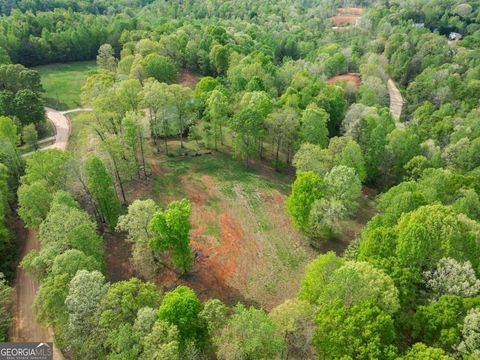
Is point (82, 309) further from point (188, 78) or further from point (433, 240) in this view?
point (188, 78)

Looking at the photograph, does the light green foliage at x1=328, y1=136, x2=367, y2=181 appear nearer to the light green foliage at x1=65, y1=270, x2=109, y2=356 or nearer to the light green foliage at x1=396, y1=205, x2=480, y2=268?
the light green foliage at x1=396, y1=205, x2=480, y2=268

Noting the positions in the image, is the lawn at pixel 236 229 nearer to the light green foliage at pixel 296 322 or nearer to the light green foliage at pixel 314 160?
the light green foliage at pixel 314 160

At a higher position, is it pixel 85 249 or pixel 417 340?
pixel 85 249

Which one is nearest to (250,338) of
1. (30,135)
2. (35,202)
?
(35,202)

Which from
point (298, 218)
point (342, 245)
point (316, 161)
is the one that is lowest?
point (342, 245)

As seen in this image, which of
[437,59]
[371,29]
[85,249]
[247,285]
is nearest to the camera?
[85,249]

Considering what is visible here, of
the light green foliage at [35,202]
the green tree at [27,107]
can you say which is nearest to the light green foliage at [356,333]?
the light green foliage at [35,202]

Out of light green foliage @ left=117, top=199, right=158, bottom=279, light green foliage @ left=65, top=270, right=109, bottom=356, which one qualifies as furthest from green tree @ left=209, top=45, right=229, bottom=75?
light green foliage @ left=65, top=270, right=109, bottom=356

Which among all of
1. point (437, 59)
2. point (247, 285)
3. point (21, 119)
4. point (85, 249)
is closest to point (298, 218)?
point (247, 285)

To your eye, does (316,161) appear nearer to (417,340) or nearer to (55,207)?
(417,340)
